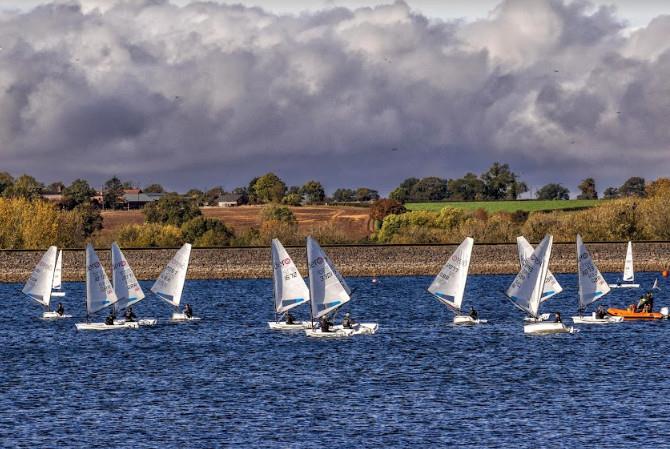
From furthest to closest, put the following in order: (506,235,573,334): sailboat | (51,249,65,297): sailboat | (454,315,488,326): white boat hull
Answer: (51,249,65,297): sailboat, (454,315,488,326): white boat hull, (506,235,573,334): sailboat

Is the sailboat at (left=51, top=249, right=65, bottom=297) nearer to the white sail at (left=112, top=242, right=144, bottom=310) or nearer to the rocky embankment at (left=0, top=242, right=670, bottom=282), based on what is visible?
the rocky embankment at (left=0, top=242, right=670, bottom=282)

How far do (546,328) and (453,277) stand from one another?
20.4 ft

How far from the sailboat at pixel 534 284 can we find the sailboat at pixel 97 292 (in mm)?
22834

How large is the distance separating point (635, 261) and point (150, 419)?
104523mm

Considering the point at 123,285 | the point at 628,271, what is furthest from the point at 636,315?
the point at 628,271

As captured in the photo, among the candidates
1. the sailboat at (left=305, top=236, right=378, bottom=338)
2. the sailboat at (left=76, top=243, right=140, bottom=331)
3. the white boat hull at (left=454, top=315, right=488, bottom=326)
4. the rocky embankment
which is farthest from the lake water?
the rocky embankment

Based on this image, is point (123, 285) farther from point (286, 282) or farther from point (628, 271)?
point (628, 271)

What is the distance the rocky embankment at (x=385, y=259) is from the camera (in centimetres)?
13850

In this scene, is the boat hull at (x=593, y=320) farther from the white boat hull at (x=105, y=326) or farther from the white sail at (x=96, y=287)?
the white sail at (x=96, y=287)

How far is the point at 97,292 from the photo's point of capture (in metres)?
74.9

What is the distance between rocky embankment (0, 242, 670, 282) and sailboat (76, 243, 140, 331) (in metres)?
62.2

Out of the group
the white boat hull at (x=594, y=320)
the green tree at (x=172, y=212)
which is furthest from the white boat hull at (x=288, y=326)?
the green tree at (x=172, y=212)

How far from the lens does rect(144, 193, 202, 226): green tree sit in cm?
18175

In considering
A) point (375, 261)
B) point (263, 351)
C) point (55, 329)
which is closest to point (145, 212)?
point (375, 261)
